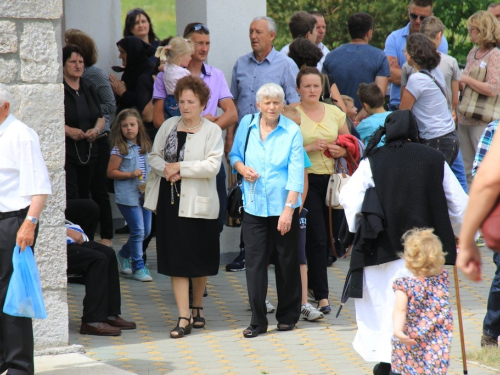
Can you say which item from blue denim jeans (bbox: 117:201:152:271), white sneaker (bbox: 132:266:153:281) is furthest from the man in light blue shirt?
white sneaker (bbox: 132:266:153:281)

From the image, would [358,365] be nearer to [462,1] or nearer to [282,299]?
[282,299]

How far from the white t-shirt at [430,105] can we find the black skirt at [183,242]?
285 cm

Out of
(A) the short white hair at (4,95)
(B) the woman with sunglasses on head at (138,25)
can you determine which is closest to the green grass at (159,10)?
(B) the woman with sunglasses on head at (138,25)

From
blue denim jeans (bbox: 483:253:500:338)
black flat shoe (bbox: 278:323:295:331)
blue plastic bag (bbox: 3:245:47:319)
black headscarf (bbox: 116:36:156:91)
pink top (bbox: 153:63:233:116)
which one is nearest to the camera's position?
blue plastic bag (bbox: 3:245:47:319)

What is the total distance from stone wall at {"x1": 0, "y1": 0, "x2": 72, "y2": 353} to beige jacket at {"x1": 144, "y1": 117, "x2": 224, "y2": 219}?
3.53ft

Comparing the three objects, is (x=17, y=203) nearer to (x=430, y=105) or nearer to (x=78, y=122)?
(x=78, y=122)

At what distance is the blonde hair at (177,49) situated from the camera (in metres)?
7.94

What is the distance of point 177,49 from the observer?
26.1ft

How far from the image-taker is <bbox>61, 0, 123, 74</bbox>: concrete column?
1068 cm

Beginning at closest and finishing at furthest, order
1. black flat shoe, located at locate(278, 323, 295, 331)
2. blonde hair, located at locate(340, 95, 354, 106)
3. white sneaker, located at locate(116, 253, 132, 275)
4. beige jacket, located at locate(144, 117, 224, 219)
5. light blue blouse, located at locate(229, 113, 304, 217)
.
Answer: light blue blouse, located at locate(229, 113, 304, 217)
beige jacket, located at locate(144, 117, 224, 219)
black flat shoe, located at locate(278, 323, 295, 331)
white sneaker, located at locate(116, 253, 132, 275)
blonde hair, located at locate(340, 95, 354, 106)

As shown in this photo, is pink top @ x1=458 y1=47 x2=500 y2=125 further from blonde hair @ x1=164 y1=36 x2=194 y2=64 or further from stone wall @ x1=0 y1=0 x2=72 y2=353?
stone wall @ x1=0 y1=0 x2=72 y2=353

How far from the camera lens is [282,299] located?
7.02 meters

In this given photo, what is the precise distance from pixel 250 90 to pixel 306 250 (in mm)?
1805

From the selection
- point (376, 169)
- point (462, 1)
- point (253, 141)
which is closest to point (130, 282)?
point (253, 141)
